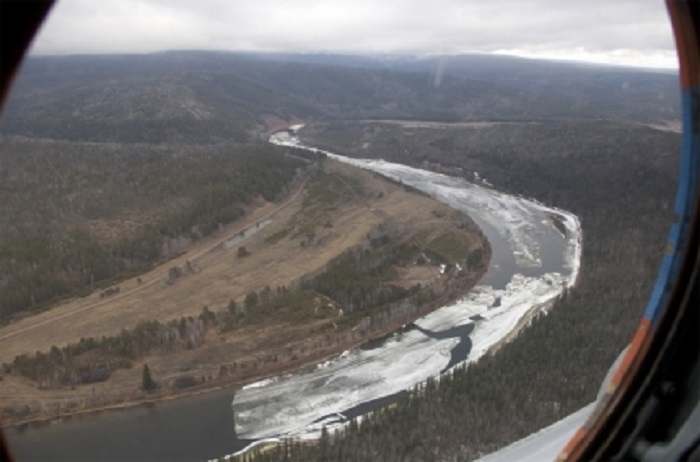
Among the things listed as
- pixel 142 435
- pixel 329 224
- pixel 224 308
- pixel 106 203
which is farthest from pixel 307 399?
pixel 106 203

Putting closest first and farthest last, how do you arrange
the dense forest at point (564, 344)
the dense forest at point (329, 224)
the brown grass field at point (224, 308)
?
the dense forest at point (564, 344), the dense forest at point (329, 224), the brown grass field at point (224, 308)

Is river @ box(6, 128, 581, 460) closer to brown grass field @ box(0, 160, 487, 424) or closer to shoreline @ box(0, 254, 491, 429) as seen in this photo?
shoreline @ box(0, 254, 491, 429)

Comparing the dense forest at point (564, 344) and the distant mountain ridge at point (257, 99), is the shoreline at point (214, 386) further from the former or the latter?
the distant mountain ridge at point (257, 99)

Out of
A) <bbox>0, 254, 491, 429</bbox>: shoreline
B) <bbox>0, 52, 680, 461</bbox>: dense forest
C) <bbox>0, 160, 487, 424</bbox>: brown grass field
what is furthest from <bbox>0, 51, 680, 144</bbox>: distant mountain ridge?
<bbox>0, 254, 491, 429</bbox>: shoreline

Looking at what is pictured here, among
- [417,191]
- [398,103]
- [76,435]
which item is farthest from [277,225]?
[398,103]

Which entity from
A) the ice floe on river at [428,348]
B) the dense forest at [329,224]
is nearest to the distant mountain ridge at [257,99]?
the dense forest at [329,224]

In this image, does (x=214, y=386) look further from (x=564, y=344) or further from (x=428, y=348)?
(x=564, y=344)

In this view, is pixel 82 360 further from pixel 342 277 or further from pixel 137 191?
pixel 137 191
